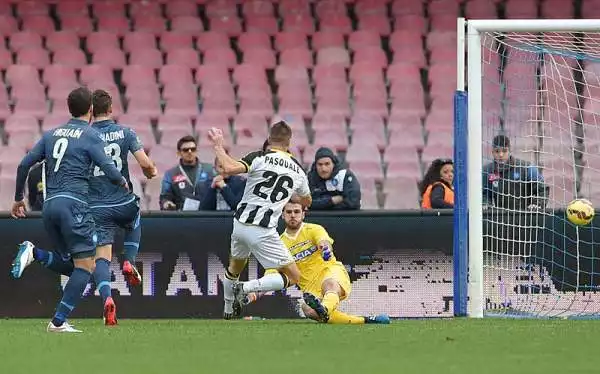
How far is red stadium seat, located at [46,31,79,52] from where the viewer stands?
20703 millimetres

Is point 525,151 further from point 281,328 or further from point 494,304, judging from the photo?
point 281,328

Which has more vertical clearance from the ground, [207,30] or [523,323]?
[207,30]

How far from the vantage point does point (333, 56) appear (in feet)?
66.3

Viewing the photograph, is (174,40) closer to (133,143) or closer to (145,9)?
(145,9)

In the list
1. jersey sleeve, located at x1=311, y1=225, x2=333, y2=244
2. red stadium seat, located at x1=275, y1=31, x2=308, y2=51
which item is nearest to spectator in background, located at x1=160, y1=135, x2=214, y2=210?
jersey sleeve, located at x1=311, y1=225, x2=333, y2=244

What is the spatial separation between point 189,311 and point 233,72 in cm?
699

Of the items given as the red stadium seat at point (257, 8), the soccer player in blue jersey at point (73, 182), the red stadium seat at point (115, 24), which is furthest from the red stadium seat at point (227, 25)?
the soccer player in blue jersey at point (73, 182)

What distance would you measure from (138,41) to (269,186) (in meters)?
9.34

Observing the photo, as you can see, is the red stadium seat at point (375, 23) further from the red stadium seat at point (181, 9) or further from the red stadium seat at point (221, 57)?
the red stadium seat at point (181, 9)

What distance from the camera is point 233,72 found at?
20016 mm

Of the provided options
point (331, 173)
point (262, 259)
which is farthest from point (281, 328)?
point (331, 173)

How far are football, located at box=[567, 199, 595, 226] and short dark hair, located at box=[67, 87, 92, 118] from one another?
4.45 metres

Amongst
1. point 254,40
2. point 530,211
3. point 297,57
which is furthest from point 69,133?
point 254,40

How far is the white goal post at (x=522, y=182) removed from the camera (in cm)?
1273
